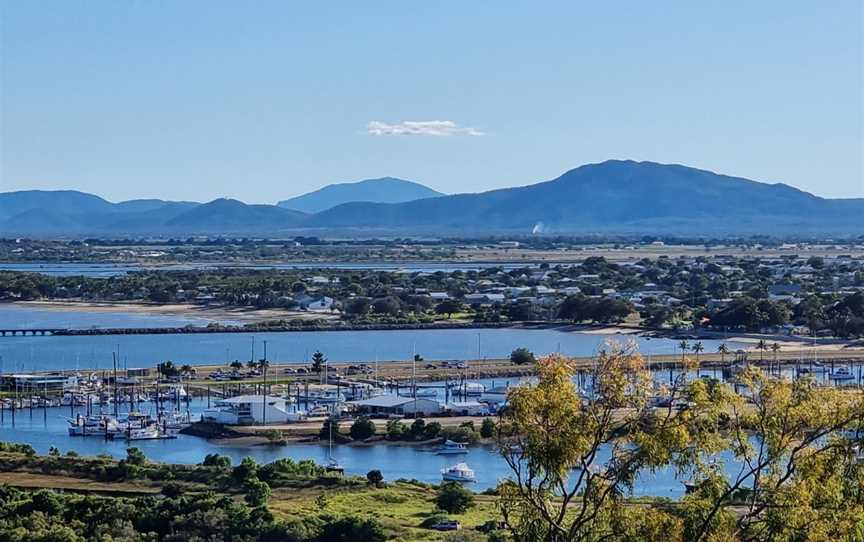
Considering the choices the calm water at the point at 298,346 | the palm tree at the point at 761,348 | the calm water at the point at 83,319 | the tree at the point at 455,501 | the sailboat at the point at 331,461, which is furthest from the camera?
the calm water at the point at 83,319

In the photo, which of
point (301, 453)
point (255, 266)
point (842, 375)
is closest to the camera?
point (301, 453)

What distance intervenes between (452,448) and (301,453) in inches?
151

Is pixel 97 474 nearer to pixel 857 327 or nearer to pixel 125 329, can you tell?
pixel 125 329

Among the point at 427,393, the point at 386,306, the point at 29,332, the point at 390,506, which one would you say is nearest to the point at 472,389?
the point at 427,393

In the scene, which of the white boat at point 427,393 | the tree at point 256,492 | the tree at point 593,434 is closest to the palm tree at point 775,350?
the white boat at point 427,393

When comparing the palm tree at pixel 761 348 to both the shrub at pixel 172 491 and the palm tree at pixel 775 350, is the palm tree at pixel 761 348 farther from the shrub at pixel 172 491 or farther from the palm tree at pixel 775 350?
the shrub at pixel 172 491

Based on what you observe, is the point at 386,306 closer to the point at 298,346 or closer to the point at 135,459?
the point at 298,346

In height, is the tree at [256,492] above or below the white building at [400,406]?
above

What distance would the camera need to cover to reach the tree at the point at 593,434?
857 cm

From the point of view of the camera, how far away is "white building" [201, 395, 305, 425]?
3844 cm

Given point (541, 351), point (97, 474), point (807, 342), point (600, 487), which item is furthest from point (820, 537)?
point (807, 342)

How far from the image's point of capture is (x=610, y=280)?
3770 inches

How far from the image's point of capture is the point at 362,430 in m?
Answer: 36.3

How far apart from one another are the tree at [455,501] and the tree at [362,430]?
38.7 ft
